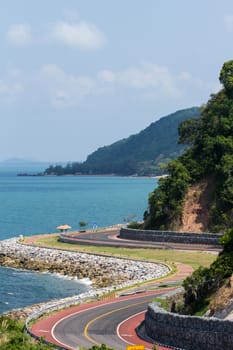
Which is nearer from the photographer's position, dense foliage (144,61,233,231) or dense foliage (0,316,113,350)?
dense foliage (0,316,113,350)

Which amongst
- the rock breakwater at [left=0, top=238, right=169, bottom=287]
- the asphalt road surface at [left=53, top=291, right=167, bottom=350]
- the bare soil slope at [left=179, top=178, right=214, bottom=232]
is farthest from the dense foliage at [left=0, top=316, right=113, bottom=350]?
the bare soil slope at [left=179, top=178, right=214, bottom=232]

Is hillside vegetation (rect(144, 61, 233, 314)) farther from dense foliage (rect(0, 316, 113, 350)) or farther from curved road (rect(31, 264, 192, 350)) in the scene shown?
dense foliage (rect(0, 316, 113, 350))

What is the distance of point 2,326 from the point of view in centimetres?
4016

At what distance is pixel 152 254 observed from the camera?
81.7m

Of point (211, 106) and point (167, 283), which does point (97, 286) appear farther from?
point (211, 106)

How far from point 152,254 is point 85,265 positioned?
24.4ft

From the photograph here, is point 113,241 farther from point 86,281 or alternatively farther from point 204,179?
point 86,281

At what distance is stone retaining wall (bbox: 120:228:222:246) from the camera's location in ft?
282

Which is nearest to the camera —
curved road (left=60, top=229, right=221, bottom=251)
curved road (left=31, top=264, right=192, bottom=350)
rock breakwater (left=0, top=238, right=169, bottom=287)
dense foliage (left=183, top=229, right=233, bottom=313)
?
curved road (left=31, top=264, right=192, bottom=350)

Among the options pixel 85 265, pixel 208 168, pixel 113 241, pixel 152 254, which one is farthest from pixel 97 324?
pixel 208 168

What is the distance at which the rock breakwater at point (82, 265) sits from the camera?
71.2 m

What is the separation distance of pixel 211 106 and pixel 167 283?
4610 centimetres

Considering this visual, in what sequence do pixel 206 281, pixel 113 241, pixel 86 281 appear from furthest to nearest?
pixel 113 241 < pixel 86 281 < pixel 206 281

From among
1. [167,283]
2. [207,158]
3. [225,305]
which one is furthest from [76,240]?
[225,305]
